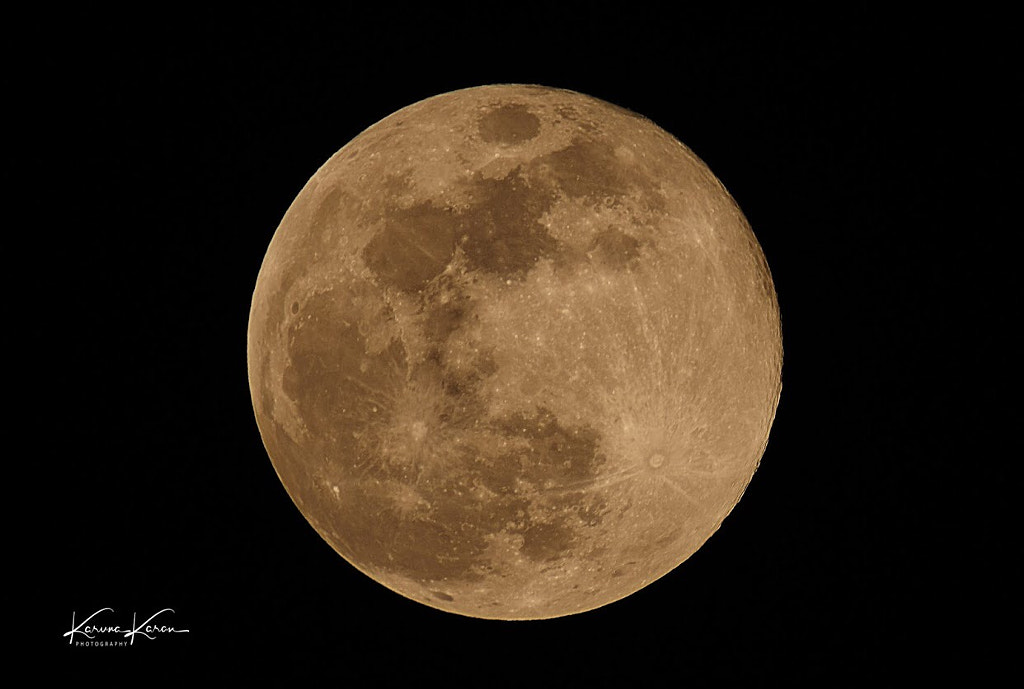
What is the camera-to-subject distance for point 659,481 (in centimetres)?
337

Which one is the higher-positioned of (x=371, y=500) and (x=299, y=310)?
(x=299, y=310)

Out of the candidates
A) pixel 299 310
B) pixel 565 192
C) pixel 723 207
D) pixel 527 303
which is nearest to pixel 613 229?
pixel 565 192

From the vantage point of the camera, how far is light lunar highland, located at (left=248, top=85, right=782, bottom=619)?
3.11 meters

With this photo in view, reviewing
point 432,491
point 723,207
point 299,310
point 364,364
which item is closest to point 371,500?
point 432,491

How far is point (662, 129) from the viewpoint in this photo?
13.2 feet

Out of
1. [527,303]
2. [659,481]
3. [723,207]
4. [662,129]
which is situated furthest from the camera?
[662,129]

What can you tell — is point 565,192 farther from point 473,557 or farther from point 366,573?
point 366,573

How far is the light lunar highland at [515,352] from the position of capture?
3.11 m

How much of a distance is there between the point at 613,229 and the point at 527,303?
0.49 metres

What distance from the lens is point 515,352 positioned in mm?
3072

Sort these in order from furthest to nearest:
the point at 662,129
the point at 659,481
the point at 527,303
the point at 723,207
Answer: the point at 662,129 → the point at 723,207 → the point at 659,481 → the point at 527,303

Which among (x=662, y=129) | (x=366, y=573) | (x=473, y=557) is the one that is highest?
(x=662, y=129)

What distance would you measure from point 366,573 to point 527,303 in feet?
5.70

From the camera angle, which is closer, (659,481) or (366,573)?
(659,481)
